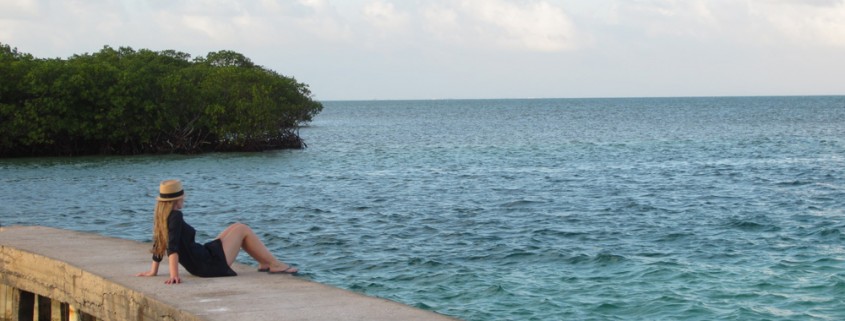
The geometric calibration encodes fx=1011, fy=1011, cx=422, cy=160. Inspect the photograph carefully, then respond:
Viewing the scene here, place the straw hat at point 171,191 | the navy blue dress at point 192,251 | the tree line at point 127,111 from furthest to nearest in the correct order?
1. the tree line at point 127,111
2. the navy blue dress at point 192,251
3. the straw hat at point 171,191

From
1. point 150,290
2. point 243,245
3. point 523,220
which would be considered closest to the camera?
point 150,290

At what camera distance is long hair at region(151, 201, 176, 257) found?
1057 centimetres

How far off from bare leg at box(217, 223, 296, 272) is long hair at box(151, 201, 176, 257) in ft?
3.21

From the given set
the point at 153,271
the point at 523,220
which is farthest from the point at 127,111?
the point at 153,271

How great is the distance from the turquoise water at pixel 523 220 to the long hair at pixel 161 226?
15.8 ft

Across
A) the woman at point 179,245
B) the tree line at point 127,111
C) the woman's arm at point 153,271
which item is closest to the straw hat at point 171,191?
the woman at point 179,245

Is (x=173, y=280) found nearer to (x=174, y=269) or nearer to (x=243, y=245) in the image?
(x=174, y=269)

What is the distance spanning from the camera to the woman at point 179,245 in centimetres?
1054

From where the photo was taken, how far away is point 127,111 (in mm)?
52656

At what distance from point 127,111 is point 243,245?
1684 inches

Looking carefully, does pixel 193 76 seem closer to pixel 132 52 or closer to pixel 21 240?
pixel 132 52

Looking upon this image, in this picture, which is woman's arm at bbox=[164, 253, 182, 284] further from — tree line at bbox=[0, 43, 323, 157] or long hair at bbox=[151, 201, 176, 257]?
tree line at bbox=[0, 43, 323, 157]

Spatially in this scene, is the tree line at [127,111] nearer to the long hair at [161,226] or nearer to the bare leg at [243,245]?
the bare leg at [243,245]

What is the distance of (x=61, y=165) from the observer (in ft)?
150
